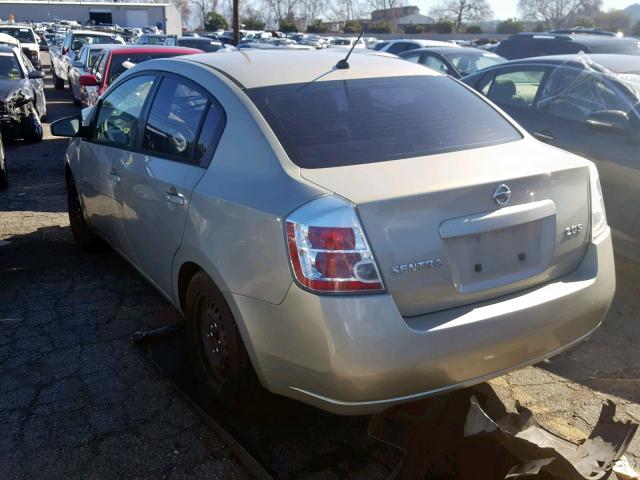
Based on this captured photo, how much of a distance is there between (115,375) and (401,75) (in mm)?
2319

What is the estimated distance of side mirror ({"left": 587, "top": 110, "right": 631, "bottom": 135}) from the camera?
4.66 meters

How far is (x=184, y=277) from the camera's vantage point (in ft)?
11.0

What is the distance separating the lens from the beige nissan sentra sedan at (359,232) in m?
2.41

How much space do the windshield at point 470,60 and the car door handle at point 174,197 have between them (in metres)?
8.28

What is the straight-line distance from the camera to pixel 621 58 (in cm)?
572

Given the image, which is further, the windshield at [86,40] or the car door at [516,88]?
the windshield at [86,40]

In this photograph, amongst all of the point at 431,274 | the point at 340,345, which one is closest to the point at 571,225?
the point at 431,274

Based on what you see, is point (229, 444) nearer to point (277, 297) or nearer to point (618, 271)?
point (277, 297)

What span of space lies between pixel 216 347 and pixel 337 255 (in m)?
1.06

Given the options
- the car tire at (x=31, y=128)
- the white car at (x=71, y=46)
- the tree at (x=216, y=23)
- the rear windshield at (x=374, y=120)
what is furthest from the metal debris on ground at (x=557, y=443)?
the tree at (x=216, y=23)

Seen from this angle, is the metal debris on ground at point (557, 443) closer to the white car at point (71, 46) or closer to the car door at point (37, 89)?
the car door at point (37, 89)

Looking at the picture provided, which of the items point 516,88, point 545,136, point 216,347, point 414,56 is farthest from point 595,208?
point 414,56

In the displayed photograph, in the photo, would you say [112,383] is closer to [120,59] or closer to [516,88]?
[516,88]

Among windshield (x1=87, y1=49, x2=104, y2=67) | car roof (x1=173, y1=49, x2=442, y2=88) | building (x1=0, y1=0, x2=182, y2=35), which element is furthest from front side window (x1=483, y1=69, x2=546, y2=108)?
building (x1=0, y1=0, x2=182, y2=35)
